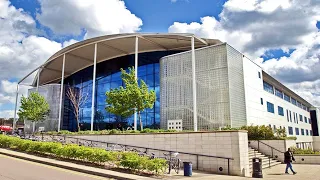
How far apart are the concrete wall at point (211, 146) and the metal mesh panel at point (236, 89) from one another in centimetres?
788

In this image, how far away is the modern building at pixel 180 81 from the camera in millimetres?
23562

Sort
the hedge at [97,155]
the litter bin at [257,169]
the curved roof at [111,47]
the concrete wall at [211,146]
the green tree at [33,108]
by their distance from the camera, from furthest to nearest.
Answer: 1. the green tree at [33,108]
2. the curved roof at [111,47]
3. the concrete wall at [211,146]
4. the litter bin at [257,169]
5. the hedge at [97,155]

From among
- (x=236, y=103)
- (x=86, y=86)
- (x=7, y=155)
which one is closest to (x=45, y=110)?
(x=86, y=86)

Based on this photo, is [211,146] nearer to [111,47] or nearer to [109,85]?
[111,47]

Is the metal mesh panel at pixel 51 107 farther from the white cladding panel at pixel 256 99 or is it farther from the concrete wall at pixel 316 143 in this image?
the concrete wall at pixel 316 143

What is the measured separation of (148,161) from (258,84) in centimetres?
2050

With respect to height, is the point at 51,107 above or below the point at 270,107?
above

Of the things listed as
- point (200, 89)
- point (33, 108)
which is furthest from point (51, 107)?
point (200, 89)

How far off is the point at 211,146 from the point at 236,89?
1059 cm

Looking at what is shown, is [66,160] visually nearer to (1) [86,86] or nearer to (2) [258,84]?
(2) [258,84]

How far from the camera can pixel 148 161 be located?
12398mm

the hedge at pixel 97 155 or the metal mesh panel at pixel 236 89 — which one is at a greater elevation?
the metal mesh panel at pixel 236 89

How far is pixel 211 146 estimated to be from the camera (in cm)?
1495

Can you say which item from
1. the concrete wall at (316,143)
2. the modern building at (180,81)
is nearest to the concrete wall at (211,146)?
the modern building at (180,81)
